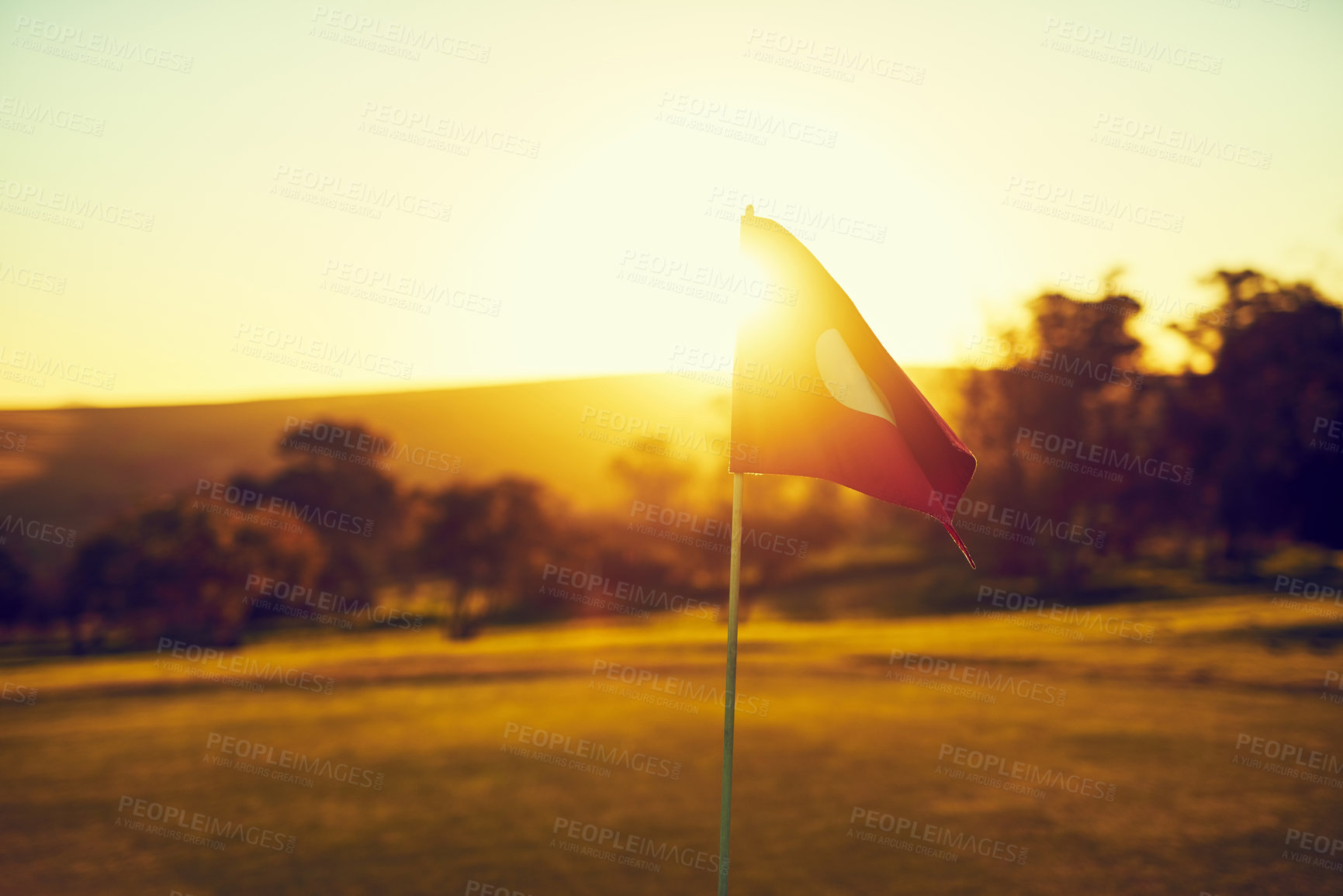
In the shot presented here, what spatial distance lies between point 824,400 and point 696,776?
10714mm

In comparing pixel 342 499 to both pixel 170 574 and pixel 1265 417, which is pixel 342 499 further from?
pixel 1265 417

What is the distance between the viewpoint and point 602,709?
1970 cm

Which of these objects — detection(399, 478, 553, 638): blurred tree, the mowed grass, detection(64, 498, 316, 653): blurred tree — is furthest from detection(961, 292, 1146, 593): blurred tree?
detection(64, 498, 316, 653): blurred tree

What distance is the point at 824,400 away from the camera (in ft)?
19.5

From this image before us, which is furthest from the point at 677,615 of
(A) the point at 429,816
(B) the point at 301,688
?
(A) the point at 429,816

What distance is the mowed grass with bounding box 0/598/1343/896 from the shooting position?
10.5 meters

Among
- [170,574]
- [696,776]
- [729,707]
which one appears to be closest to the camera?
[729,707]

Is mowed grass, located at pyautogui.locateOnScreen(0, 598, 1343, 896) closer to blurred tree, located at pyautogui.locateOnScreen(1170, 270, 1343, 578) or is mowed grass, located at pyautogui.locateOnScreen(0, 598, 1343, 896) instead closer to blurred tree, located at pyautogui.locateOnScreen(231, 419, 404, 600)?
blurred tree, located at pyautogui.locateOnScreen(231, 419, 404, 600)

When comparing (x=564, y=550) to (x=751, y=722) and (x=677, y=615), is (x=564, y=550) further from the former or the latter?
(x=751, y=722)

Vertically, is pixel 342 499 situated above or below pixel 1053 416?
below

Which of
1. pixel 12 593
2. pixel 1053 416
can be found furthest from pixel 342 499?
pixel 1053 416

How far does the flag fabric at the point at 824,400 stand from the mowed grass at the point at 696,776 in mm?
6466

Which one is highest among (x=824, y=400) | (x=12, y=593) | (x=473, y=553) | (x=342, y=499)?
(x=824, y=400)

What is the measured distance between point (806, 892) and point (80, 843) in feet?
36.3
